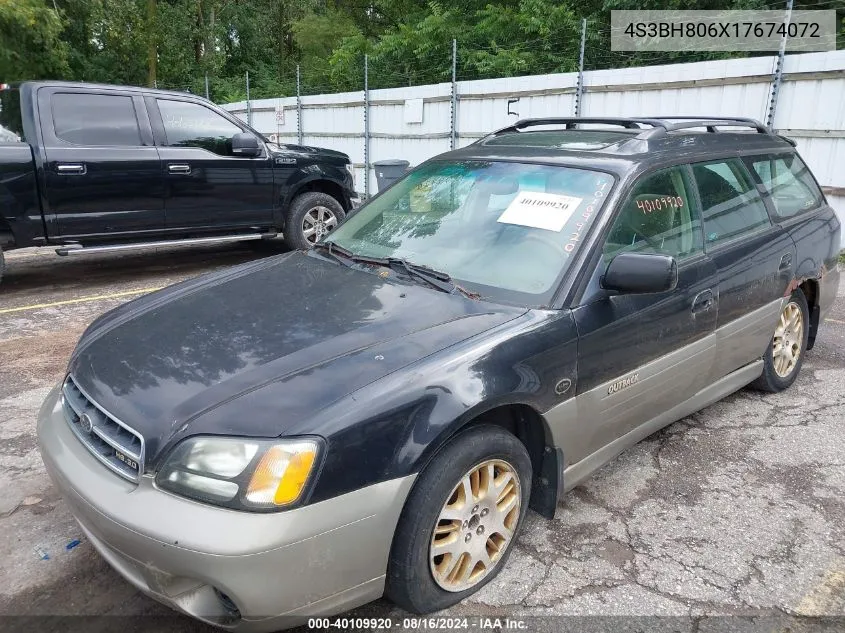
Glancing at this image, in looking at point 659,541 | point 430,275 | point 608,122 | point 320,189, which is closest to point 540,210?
point 430,275

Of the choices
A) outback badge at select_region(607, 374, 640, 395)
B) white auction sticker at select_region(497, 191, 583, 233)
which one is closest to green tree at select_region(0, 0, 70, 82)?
white auction sticker at select_region(497, 191, 583, 233)

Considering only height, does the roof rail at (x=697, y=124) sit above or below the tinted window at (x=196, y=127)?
above

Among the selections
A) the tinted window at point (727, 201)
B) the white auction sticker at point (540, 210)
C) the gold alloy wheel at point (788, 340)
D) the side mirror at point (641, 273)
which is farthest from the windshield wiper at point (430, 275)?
the gold alloy wheel at point (788, 340)

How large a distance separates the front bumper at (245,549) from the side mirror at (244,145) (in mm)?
5643

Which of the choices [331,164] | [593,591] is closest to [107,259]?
[331,164]

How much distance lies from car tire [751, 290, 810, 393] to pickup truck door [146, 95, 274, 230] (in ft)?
18.2

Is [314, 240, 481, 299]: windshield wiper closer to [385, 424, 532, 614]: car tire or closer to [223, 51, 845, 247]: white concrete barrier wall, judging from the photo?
[385, 424, 532, 614]: car tire

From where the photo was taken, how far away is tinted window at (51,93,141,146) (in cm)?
650

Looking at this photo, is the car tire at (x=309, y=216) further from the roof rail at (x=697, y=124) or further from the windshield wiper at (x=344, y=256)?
the roof rail at (x=697, y=124)

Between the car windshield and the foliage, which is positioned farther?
the foliage

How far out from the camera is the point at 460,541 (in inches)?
93.2

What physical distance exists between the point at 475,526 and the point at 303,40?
104ft

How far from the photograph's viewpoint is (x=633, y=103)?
9.70 m

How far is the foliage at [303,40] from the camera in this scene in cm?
1542
